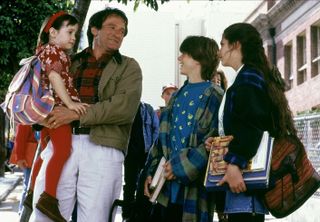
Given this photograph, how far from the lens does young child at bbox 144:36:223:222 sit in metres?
3.82

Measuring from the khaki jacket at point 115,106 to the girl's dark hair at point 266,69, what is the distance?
754mm

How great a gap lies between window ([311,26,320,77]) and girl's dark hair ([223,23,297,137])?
63.9 feet

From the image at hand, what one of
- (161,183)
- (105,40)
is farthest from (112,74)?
(161,183)

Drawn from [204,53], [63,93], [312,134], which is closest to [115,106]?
[63,93]

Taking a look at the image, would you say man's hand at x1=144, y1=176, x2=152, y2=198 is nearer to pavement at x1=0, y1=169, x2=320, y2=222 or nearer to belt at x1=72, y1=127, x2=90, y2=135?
belt at x1=72, y1=127, x2=90, y2=135

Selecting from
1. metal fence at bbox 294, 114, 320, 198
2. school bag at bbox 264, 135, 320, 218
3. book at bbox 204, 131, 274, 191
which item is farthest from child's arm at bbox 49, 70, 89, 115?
metal fence at bbox 294, 114, 320, 198

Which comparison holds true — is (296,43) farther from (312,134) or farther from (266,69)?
→ (266,69)

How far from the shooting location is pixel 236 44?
373 cm

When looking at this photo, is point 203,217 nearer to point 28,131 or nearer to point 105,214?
point 105,214

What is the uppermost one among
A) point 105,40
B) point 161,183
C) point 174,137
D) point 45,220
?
point 105,40

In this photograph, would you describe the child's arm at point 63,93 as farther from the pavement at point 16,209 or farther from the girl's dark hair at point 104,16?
the pavement at point 16,209

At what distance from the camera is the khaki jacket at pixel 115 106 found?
12.8 feet

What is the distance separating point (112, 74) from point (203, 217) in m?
1.15

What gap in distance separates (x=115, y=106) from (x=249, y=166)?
1.04 meters
